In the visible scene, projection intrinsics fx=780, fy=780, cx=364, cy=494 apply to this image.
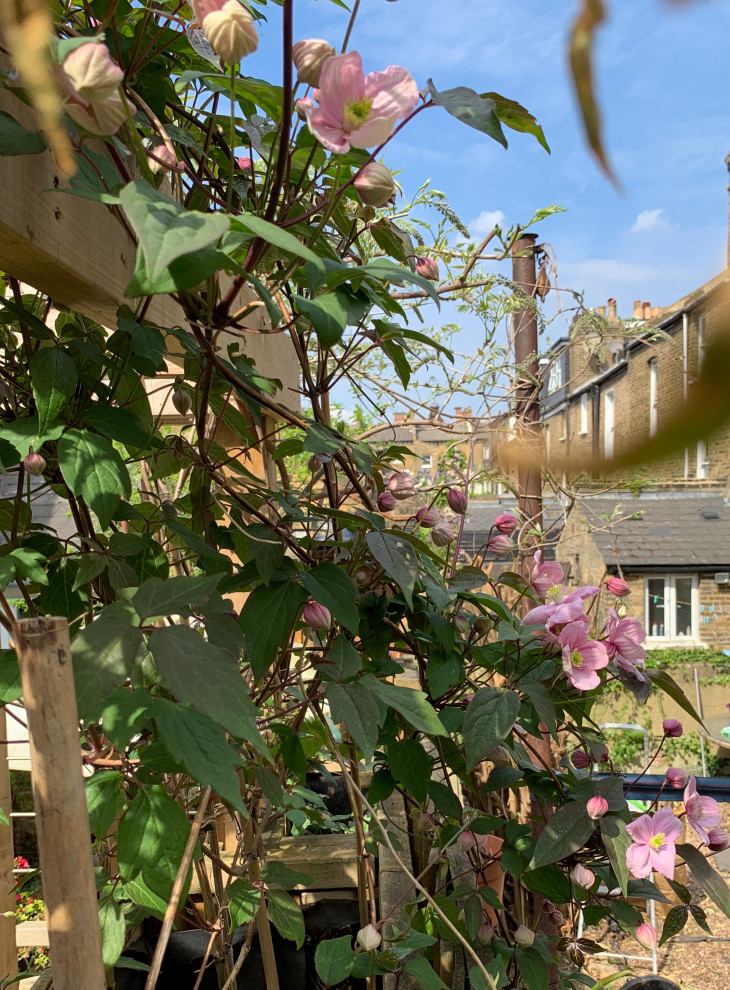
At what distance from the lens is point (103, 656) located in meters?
0.53

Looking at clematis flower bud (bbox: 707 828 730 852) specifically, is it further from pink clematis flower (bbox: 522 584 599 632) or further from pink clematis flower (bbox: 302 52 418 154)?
pink clematis flower (bbox: 302 52 418 154)

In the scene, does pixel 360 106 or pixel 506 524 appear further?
pixel 506 524

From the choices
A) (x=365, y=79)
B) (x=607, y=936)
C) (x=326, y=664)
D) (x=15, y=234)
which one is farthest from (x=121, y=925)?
(x=607, y=936)

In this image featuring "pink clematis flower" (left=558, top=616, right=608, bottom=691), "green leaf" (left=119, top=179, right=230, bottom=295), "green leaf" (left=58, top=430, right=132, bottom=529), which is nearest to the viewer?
"green leaf" (left=119, top=179, right=230, bottom=295)

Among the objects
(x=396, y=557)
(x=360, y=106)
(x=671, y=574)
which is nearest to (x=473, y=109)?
(x=360, y=106)

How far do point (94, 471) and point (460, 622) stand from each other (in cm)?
54

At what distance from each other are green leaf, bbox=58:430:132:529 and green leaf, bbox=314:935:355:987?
631 mm

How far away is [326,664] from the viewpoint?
2.75 feet

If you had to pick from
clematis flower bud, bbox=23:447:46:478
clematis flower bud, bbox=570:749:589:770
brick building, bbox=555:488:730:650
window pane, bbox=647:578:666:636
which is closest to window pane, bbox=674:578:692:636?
brick building, bbox=555:488:730:650

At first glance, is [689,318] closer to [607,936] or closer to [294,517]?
[294,517]

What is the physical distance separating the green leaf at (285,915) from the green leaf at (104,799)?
16.7 inches

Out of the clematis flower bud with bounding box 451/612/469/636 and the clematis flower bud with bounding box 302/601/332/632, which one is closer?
the clematis flower bud with bounding box 302/601/332/632

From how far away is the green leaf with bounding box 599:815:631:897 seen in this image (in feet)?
2.88

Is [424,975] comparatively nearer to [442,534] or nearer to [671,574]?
[442,534]
